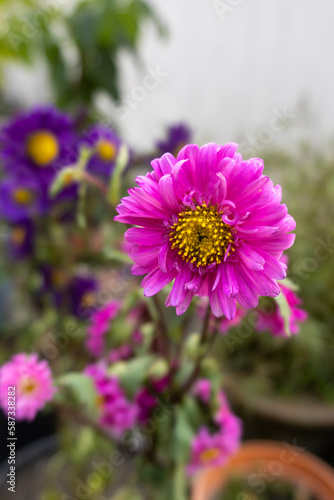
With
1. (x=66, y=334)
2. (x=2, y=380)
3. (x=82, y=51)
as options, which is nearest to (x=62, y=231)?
(x=66, y=334)

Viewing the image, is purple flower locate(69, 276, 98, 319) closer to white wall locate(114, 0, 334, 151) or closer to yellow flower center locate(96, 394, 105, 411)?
yellow flower center locate(96, 394, 105, 411)

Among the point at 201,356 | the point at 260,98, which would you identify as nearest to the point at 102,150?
the point at 201,356

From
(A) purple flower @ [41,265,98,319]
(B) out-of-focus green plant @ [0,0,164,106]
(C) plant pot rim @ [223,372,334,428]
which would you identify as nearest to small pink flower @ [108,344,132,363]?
(A) purple flower @ [41,265,98,319]

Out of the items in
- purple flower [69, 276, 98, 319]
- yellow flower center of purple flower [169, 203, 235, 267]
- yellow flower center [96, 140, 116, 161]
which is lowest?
yellow flower center of purple flower [169, 203, 235, 267]

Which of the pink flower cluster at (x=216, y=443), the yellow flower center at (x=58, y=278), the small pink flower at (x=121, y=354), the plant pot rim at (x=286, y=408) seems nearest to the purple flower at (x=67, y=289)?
the yellow flower center at (x=58, y=278)

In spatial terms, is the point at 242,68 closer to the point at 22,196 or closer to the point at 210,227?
the point at 22,196

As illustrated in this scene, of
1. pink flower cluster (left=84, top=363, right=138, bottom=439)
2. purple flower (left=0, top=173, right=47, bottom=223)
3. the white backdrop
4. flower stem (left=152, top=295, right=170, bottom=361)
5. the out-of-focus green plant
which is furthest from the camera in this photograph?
the white backdrop
